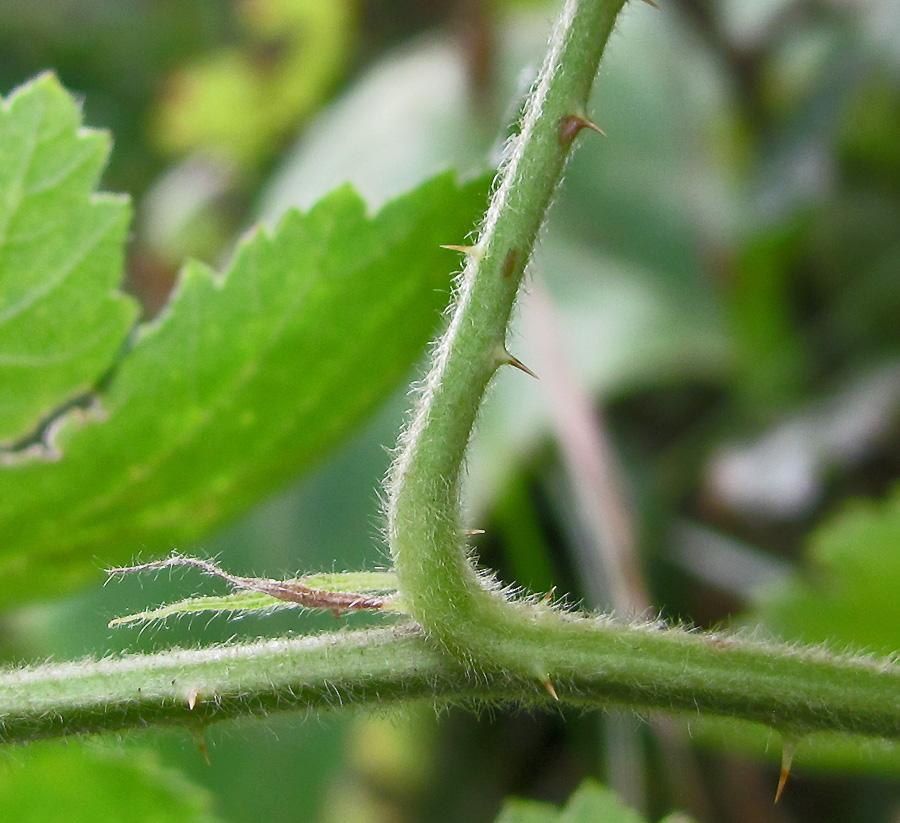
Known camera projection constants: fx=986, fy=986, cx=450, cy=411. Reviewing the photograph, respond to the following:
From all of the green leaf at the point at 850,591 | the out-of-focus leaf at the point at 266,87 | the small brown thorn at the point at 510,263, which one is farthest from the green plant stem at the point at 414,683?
the out-of-focus leaf at the point at 266,87

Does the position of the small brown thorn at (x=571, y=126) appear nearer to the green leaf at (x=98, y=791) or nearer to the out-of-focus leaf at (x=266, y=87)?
the green leaf at (x=98, y=791)

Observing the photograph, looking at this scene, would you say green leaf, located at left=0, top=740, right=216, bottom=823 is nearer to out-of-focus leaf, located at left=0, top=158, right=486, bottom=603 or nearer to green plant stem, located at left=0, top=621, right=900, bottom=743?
out-of-focus leaf, located at left=0, top=158, right=486, bottom=603

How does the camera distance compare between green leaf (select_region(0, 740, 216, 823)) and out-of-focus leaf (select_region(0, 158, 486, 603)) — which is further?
green leaf (select_region(0, 740, 216, 823))

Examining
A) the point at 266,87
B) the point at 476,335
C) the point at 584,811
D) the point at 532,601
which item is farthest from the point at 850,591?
the point at 266,87

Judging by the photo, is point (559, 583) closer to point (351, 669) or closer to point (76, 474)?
point (76, 474)

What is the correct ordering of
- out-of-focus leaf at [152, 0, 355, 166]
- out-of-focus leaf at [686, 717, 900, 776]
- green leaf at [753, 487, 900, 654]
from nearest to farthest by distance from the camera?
out-of-focus leaf at [686, 717, 900, 776] < green leaf at [753, 487, 900, 654] < out-of-focus leaf at [152, 0, 355, 166]

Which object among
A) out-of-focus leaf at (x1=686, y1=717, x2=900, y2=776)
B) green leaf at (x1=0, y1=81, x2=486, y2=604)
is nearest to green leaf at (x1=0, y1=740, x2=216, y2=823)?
green leaf at (x1=0, y1=81, x2=486, y2=604)
